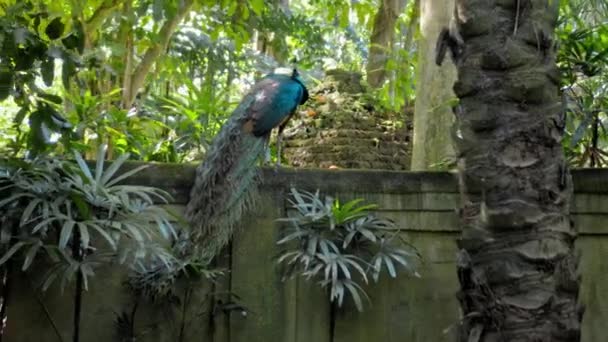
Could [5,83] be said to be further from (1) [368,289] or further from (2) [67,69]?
(1) [368,289]

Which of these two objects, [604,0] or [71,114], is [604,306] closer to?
[604,0]

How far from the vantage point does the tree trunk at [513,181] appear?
2.56 m

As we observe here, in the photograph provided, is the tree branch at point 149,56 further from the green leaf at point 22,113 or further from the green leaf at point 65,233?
the green leaf at point 22,113

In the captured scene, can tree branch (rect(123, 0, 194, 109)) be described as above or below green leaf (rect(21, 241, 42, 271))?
above

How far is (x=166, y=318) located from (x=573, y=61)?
2639 millimetres

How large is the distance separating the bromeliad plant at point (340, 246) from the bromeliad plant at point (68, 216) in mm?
653

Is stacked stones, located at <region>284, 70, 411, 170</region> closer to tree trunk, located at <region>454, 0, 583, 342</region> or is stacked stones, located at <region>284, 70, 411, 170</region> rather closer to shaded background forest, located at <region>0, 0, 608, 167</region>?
shaded background forest, located at <region>0, 0, 608, 167</region>

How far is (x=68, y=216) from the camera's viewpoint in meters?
3.51

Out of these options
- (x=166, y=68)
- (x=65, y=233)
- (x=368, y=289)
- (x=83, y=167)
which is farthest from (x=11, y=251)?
(x=166, y=68)

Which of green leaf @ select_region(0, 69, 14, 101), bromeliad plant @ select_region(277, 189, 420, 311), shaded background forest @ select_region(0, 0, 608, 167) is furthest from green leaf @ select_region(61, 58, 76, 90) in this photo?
bromeliad plant @ select_region(277, 189, 420, 311)

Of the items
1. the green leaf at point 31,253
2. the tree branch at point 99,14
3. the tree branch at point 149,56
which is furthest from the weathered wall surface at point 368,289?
the tree branch at point 149,56

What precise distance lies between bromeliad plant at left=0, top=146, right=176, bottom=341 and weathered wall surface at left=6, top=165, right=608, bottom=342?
0.26 meters

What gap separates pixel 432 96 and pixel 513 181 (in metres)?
2.67

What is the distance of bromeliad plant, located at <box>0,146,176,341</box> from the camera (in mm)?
3492
